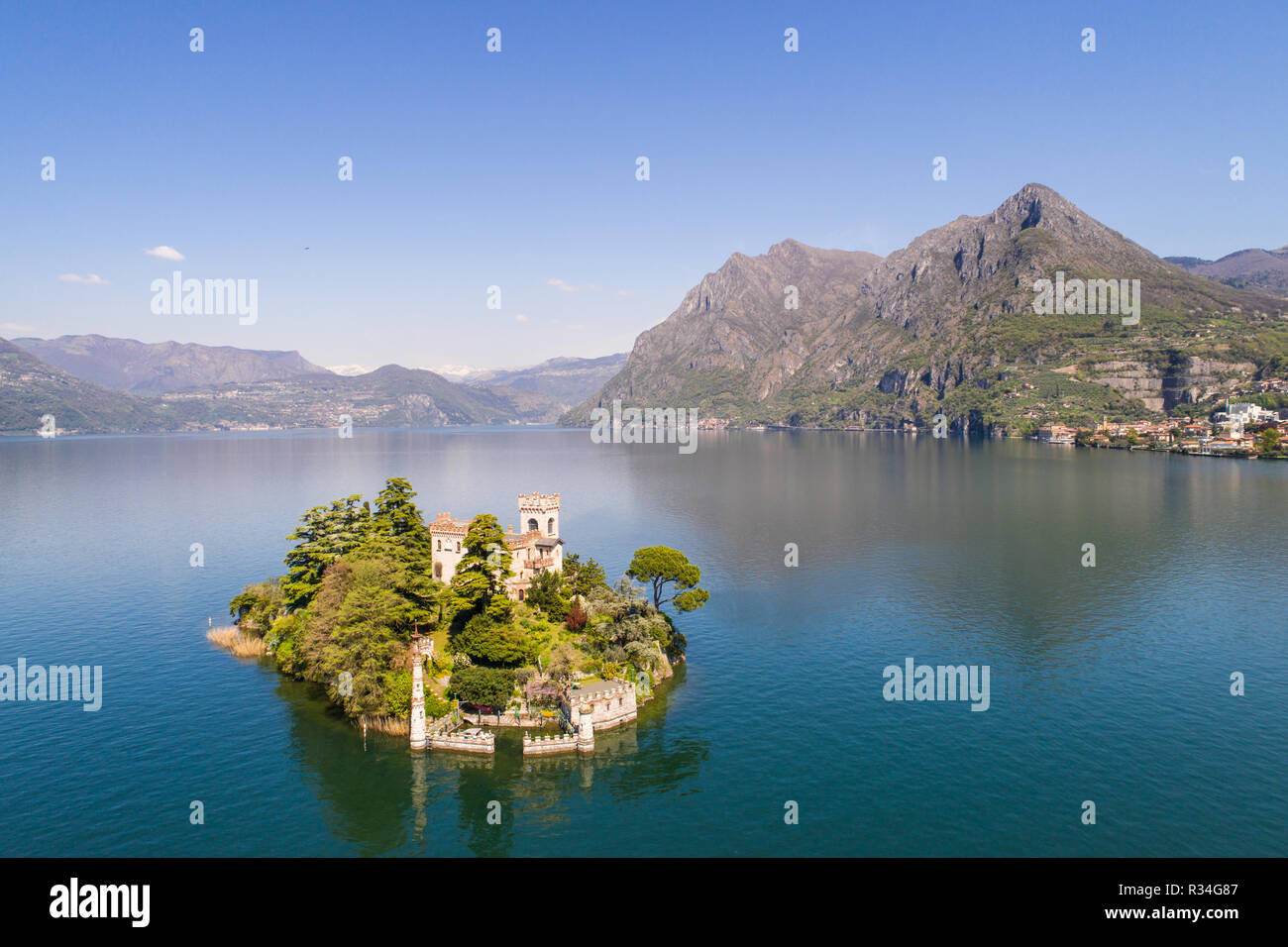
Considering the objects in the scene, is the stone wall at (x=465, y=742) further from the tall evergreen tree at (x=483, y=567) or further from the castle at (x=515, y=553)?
the castle at (x=515, y=553)

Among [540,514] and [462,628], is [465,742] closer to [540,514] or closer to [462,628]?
[462,628]

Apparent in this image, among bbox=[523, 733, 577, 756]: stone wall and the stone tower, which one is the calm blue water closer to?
bbox=[523, 733, 577, 756]: stone wall

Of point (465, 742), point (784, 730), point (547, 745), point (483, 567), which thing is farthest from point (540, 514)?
point (784, 730)

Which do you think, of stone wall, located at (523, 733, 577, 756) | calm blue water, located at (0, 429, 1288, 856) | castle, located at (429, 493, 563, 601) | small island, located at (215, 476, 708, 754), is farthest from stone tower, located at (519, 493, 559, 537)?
stone wall, located at (523, 733, 577, 756)

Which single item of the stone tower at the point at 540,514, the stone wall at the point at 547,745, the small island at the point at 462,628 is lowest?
the stone wall at the point at 547,745

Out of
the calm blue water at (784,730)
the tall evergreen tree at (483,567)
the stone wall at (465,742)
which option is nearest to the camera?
the calm blue water at (784,730)

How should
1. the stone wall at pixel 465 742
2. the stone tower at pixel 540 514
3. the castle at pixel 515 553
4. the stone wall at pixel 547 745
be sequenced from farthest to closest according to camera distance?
the stone tower at pixel 540 514 → the castle at pixel 515 553 → the stone wall at pixel 465 742 → the stone wall at pixel 547 745

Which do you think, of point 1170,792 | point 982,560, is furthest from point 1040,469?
point 1170,792

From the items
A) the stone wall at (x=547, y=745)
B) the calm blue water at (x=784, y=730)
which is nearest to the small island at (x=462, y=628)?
the stone wall at (x=547, y=745)
